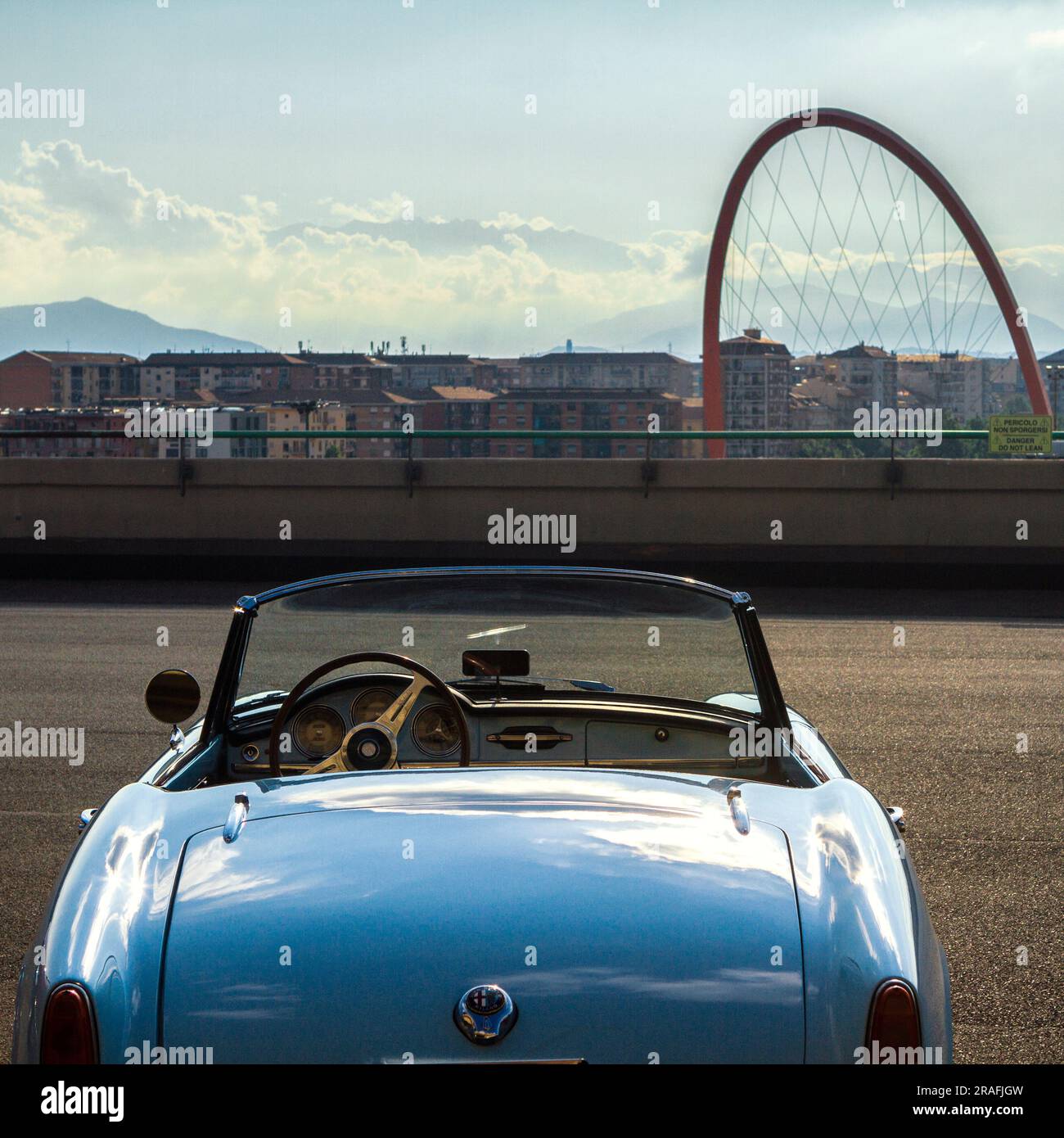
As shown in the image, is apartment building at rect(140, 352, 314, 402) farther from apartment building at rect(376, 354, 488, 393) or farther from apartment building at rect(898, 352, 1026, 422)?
apartment building at rect(898, 352, 1026, 422)

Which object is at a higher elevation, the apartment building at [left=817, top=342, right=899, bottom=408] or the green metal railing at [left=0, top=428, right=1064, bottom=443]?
the apartment building at [left=817, top=342, right=899, bottom=408]

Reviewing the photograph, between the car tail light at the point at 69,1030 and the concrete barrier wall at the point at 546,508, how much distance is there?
1454 cm

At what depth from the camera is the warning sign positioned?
17.1 meters

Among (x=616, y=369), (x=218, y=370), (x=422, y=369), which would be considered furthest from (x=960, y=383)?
(x=218, y=370)

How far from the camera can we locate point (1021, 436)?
17188 mm

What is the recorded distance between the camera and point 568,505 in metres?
17.0

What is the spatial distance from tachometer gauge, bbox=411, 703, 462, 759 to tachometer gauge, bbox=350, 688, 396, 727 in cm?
10

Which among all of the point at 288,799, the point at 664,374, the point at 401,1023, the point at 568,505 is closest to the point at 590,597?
the point at 288,799

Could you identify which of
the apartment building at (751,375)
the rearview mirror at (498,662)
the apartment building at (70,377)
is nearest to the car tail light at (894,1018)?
the rearview mirror at (498,662)

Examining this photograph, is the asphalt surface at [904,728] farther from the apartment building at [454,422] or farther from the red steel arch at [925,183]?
the red steel arch at [925,183]

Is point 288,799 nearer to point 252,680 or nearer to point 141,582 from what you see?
point 252,680

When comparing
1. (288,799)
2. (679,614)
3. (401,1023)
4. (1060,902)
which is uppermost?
(679,614)

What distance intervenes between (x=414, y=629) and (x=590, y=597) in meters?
1.07

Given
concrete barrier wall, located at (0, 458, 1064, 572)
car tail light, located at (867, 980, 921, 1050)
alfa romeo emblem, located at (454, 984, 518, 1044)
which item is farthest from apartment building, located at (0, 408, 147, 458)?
car tail light, located at (867, 980, 921, 1050)
